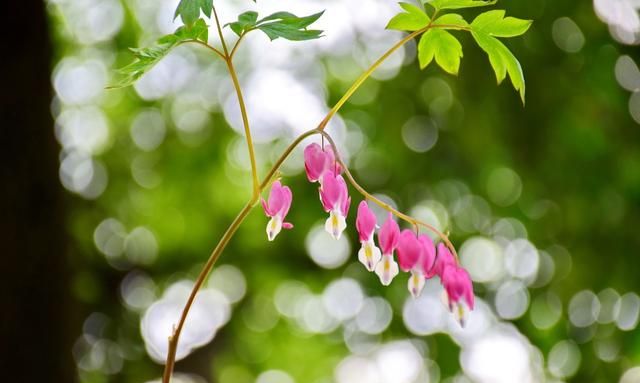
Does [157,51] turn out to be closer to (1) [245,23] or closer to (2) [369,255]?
(1) [245,23]

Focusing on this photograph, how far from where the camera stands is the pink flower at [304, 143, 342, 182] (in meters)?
0.68

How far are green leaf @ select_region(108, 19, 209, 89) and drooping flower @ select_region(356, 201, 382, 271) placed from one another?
22cm

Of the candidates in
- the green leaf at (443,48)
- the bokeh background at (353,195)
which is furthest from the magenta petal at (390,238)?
the bokeh background at (353,195)

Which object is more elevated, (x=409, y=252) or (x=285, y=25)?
(x=285, y=25)

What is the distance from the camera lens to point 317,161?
686mm

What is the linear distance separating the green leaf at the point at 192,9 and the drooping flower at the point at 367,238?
0.76 ft

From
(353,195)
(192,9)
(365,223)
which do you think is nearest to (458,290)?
(365,223)

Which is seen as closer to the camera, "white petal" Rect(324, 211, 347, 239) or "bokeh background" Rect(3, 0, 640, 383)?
"white petal" Rect(324, 211, 347, 239)

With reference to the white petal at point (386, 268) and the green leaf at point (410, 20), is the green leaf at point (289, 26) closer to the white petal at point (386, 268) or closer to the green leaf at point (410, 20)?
the green leaf at point (410, 20)

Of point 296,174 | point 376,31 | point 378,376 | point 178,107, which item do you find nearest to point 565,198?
point 376,31

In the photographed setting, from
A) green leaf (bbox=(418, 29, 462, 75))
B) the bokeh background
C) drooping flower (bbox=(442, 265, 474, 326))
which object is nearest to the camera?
drooping flower (bbox=(442, 265, 474, 326))

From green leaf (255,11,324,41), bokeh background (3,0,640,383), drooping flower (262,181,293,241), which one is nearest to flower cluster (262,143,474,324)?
drooping flower (262,181,293,241)

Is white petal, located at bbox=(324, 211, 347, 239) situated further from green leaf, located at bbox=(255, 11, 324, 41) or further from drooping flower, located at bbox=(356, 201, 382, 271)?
green leaf, located at bbox=(255, 11, 324, 41)

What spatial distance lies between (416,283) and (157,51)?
1.03 feet
